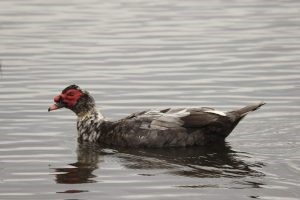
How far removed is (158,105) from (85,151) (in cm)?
309

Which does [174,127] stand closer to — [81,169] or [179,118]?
[179,118]

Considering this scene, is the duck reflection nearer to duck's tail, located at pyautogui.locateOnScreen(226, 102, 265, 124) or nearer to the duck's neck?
the duck's neck

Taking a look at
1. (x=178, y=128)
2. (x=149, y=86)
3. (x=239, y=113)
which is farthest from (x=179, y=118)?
(x=149, y=86)

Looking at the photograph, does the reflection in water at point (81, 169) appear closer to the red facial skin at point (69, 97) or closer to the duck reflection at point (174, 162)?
the duck reflection at point (174, 162)

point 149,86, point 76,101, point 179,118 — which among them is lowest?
point 179,118

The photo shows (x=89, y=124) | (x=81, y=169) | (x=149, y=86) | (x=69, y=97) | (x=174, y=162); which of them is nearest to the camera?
(x=81, y=169)

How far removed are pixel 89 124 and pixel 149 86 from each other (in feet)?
12.3

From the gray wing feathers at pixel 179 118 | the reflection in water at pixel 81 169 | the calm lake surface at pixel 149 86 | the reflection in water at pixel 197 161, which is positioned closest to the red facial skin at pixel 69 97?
the calm lake surface at pixel 149 86

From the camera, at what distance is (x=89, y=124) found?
16.5 m

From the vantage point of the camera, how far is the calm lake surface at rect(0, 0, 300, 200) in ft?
42.8

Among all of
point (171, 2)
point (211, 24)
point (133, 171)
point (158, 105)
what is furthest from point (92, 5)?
point (133, 171)

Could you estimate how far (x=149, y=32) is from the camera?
88.0ft

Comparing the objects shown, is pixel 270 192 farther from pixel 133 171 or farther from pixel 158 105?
pixel 158 105

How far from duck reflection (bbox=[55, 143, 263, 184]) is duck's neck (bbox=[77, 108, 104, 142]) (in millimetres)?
235
